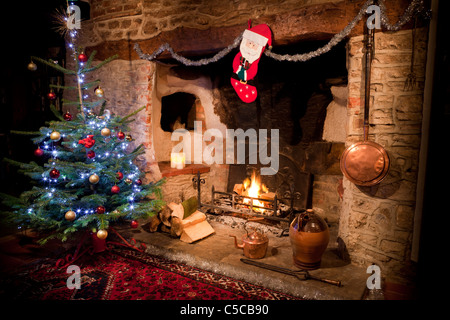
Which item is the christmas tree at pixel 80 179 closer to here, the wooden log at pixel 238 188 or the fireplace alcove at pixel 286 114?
the fireplace alcove at pixel 286 114

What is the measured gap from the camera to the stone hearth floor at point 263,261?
2348mm

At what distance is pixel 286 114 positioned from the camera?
3912mm

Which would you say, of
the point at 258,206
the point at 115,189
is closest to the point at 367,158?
the point at 258,206

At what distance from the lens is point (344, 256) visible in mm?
2770

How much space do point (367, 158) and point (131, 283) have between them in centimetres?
227

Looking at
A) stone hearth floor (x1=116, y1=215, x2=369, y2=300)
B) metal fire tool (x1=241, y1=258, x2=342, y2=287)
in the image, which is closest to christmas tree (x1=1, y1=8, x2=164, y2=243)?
stone hearth floor (x1=116, y1=215, x2=369, y2=300)

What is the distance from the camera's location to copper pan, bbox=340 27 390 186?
8.00ft

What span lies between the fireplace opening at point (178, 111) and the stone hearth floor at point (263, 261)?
72.4 inches

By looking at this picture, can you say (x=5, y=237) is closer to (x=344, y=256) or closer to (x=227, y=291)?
(x=227, y=291)

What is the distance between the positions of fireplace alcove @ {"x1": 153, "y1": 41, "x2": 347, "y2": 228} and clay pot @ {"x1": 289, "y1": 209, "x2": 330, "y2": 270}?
30.4 inches

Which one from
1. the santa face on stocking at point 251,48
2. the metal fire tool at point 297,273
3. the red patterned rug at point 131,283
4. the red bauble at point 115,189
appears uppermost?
the santa face on stocking at point 251,48

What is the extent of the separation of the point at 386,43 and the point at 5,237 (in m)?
4.51

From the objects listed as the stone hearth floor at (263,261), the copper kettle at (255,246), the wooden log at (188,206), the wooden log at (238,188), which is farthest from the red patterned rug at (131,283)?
the wooden log at (238,188)
